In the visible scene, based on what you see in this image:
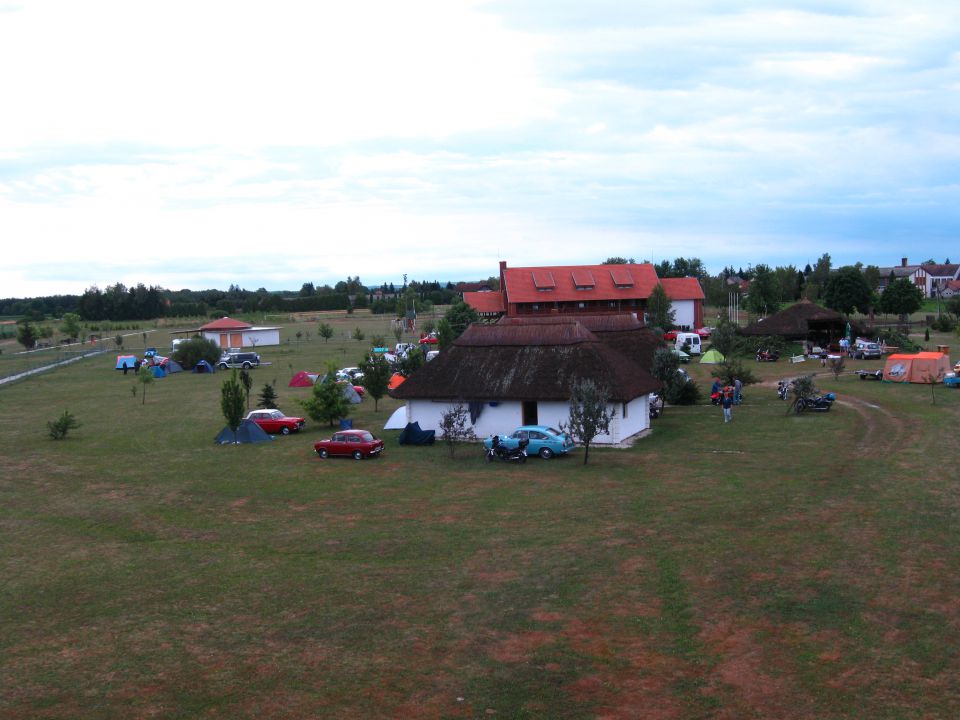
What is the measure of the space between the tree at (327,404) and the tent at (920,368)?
2935cm

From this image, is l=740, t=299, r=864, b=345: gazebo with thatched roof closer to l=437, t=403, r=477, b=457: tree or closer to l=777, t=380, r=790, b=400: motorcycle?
l=777, t=380, r=790, b=400: motorcycle

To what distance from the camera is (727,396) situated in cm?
3622

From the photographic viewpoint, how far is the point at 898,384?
46.1m

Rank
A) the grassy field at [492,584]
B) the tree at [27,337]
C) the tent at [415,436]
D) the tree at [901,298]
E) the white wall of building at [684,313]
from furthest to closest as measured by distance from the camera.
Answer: the tree at [27,337], the tree at [901,298], the white wall of building at [684,313], the tent at [415,436], the grassy field at [492,584]

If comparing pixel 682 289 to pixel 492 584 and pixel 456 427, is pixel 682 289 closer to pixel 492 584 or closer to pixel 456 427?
pixel 456 427

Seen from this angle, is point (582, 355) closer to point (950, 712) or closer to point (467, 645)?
point (467, 645)

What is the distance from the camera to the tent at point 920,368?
1780 inches

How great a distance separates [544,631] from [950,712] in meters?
5.99

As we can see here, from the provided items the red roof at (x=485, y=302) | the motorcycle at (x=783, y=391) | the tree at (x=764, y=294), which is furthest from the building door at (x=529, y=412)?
the tree at (x=764, y=294)

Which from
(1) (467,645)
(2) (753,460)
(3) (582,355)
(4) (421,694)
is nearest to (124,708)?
(4) (421,694)

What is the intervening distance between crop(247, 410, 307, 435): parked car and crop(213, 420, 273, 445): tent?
1.55 m

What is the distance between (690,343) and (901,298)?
35473 mm

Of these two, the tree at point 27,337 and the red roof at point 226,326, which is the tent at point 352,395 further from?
the tree at point 27,337

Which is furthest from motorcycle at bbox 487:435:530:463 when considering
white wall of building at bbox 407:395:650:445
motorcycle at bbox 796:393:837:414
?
motorcycle at bbox 796:393:837:414
